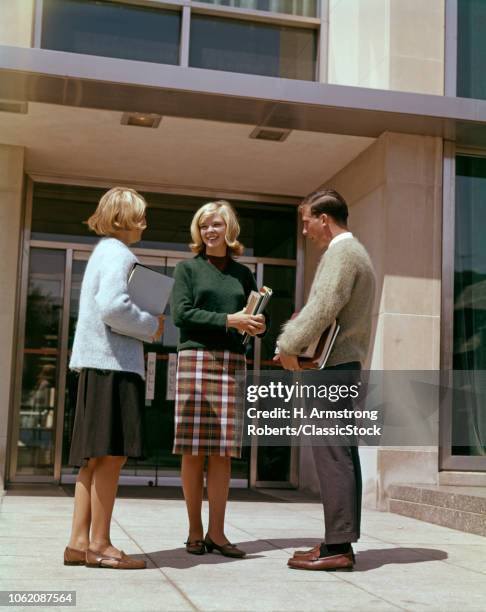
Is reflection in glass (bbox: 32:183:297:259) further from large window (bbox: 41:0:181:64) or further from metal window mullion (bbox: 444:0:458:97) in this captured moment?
metal window mullion (bbox: 444:0:458:97)

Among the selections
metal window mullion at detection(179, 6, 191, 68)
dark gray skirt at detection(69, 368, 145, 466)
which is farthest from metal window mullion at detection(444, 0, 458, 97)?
dark gray skirt at detection(69, 368, 145, 466)

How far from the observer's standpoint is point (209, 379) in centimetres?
442

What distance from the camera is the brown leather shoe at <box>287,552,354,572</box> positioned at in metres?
4.02

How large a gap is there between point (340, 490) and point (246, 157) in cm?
531

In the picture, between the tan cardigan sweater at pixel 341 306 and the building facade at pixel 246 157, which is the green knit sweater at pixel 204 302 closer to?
the tan cardigan sweater at pixel 341 306

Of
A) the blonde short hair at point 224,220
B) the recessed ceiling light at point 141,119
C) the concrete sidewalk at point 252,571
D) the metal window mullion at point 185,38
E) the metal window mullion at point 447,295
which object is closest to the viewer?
the concrete sidewalk at point 252,571

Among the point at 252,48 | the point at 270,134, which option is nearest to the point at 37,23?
the point at 252,48

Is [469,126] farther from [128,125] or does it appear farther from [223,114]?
[128,125]

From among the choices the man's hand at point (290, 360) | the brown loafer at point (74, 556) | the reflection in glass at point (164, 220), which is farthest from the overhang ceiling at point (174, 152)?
the brown loafer at point (74, 556)

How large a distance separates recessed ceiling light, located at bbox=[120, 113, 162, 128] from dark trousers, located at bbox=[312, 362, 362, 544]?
4.32m

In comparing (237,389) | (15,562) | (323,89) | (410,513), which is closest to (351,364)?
(237,389)

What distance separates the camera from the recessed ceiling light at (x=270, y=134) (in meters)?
7.94

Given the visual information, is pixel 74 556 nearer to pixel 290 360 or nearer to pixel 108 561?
pixel 108 561

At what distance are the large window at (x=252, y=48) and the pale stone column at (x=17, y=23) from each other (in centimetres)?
156
